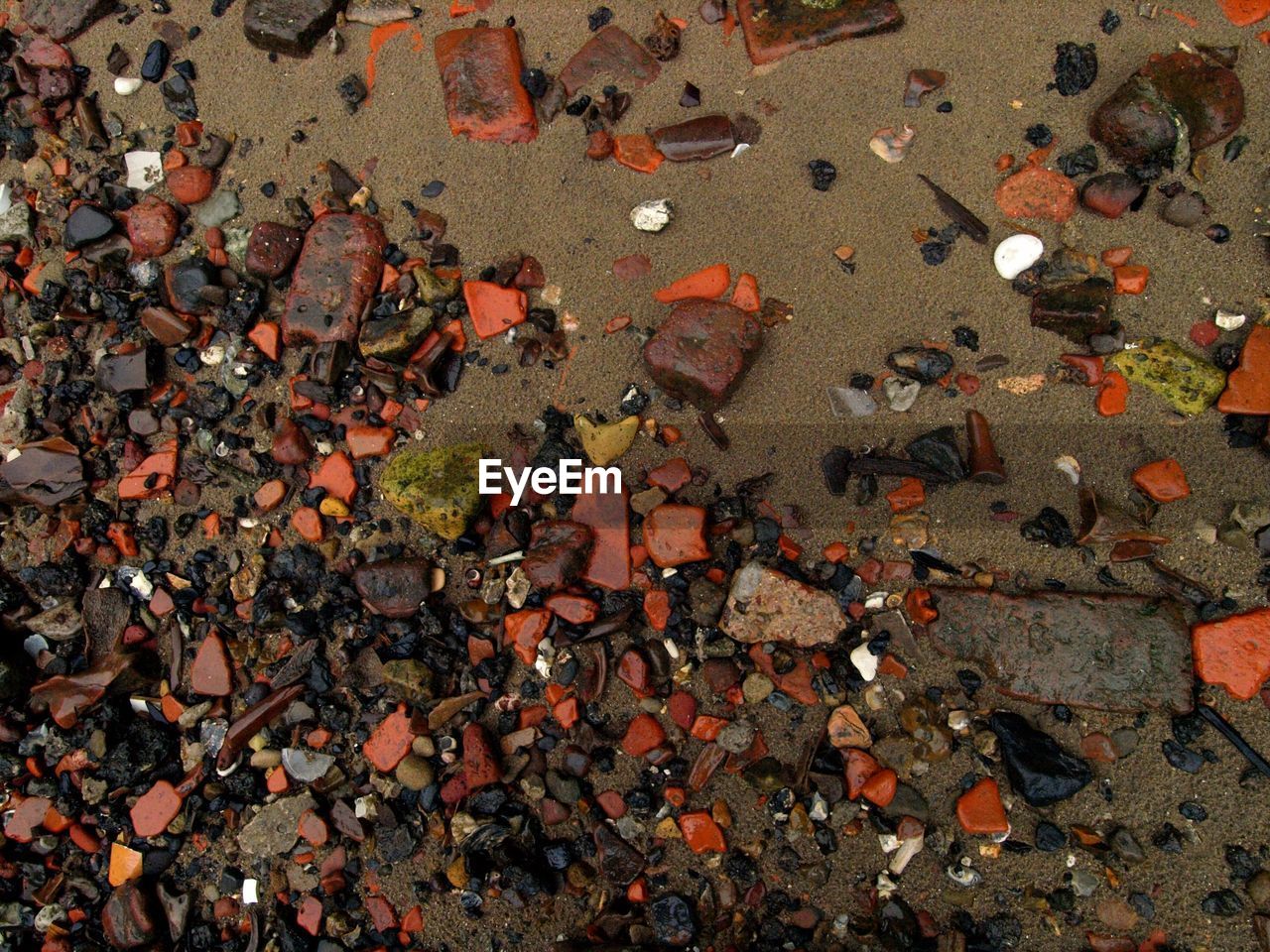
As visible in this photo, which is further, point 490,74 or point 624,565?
point 490,74

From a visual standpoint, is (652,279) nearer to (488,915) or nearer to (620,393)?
(620,393)

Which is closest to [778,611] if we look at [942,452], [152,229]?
[942,452]

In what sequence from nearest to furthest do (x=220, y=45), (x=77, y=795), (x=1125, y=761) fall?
(x=1125, y=761) < (x=77, y=795) < (x=220, y=45)

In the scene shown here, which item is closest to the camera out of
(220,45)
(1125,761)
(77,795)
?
(1125,761)

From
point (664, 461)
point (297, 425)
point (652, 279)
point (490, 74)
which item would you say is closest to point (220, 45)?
point (490, 74)

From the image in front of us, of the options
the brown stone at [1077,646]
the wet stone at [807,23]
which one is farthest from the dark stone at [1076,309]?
the wet stone at [807,23]

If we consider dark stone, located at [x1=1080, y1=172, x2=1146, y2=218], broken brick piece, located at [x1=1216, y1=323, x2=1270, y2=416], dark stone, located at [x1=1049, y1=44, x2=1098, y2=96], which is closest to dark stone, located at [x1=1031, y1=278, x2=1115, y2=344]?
dark stone, located at [x1=1080, y1=172, x2=1146, y2=218]

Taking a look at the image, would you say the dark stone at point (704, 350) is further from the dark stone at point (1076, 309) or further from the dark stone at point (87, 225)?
the dark stone at point (87, 225)

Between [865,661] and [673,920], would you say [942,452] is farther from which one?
[673,920]
